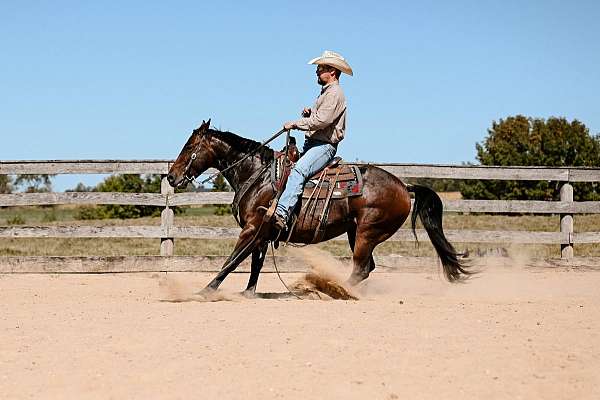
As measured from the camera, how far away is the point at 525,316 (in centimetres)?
680

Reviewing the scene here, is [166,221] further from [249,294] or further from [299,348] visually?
[299,348]

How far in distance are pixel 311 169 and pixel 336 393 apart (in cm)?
430

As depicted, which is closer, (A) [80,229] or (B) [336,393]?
(B) [336,393]

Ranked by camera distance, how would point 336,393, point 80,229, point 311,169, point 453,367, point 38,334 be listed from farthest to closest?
point 80,229 → point 311,169 → point 38,334 → point 453,367 → point 336,393

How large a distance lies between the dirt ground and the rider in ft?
3.63

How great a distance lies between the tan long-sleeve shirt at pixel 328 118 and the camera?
840 cm

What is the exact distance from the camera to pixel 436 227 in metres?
9.27

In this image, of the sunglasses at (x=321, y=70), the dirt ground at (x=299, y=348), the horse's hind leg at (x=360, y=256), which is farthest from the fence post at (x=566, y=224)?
the sunglasses at (x=321, y=70)

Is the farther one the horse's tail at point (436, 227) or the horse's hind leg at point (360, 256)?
the horse's tail at point (436, 227)

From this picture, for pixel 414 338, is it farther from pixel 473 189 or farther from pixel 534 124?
pixel 534 124

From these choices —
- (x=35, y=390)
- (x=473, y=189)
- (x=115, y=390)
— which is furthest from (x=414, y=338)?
(x=473, y=189)

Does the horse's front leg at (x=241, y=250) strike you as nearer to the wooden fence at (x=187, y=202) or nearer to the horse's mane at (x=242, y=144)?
the horse's mane at (x=242, y=144)

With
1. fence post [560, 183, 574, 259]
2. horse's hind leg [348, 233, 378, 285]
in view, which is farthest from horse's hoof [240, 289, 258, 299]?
fence post [560, 183, 574, 259]

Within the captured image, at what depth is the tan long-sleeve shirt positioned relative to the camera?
840 centimetres
